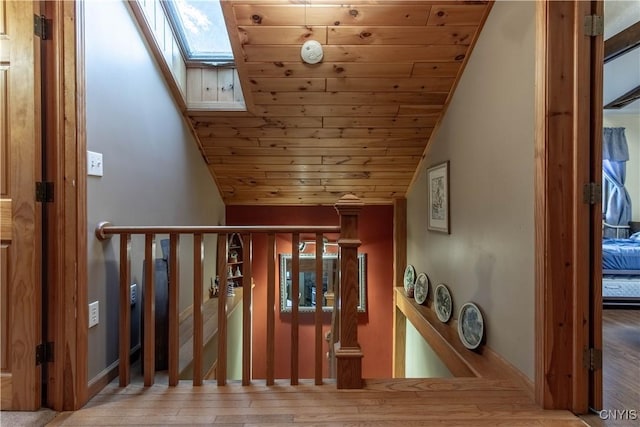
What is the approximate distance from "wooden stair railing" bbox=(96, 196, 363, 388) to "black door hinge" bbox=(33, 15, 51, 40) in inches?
35.1

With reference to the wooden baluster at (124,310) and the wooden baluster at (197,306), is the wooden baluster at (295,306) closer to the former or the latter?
the wooden baluster at (197,306)

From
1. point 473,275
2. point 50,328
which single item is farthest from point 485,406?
point 50,328

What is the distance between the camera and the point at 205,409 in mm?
1598

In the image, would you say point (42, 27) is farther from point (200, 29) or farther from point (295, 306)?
point (295, 306)

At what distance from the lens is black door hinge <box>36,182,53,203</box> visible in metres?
1.53

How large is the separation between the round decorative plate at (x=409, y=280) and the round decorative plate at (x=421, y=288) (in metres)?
0.22

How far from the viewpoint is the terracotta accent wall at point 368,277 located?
15.0 feet

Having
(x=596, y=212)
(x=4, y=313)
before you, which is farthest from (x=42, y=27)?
(x=596, y=212)

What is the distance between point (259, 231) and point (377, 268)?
3089 mm

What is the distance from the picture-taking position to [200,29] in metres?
2.96

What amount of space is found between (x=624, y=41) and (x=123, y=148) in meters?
4.40

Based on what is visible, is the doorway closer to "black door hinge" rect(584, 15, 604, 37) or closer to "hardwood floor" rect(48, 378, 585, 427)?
"hardwood floor" rect(48, 378, 585, 427)

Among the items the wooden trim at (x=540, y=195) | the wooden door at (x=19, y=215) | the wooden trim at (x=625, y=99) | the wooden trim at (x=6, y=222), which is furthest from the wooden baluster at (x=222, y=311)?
the wooden trim at (x=625, y=99)

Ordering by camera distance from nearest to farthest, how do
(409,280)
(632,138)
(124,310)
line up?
1. (124,310)
2. (409,280)
3. (632,138)
